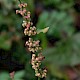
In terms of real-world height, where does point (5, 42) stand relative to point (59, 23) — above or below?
below

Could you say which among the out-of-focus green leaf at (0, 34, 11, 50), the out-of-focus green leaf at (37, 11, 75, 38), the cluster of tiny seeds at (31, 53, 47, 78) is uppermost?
the out-of-focus green leaf at (37, 11, 75, 38)

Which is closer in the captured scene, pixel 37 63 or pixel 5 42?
pixel 37 63

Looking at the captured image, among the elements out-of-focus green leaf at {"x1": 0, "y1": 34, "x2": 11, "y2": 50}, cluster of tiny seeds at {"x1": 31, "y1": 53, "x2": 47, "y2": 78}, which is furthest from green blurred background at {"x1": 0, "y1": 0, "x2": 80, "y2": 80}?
cluster of tiny seeds at {"x1": 31, "y1": 53, "x2": 47, "y2": 78}

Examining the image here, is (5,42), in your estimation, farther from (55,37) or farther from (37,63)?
(37,63)

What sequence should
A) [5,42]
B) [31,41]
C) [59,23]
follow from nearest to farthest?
[31,41], [5,42], [59,23]

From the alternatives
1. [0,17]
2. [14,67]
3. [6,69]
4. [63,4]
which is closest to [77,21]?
[63,4]

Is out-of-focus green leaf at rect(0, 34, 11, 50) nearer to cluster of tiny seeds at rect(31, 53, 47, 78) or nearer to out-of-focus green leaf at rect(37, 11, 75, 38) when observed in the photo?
out-of-focus green leaf at rect(37, 11, 75, 38)

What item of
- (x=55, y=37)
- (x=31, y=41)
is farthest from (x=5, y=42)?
(x=31, y=41)

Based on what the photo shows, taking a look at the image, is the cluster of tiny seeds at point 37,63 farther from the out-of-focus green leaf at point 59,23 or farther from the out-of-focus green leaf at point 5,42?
the out-of-focus green leaf at point 59,23

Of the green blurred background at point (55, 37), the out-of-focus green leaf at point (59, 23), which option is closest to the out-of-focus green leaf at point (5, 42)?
the green blurred background at point (55, 37)

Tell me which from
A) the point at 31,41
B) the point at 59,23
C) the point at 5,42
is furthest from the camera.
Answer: the point at 59,23

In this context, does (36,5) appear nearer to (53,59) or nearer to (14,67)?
(53,59)

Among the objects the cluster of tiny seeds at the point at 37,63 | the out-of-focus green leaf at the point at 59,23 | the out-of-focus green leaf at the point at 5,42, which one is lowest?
the cluster of tiny seeds at the point at 37,63
